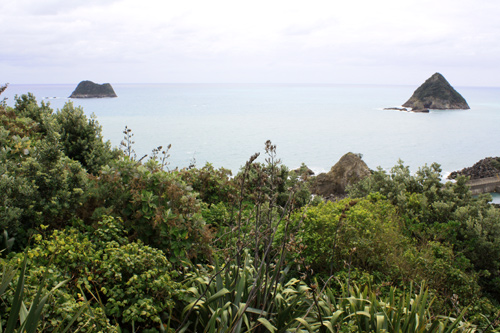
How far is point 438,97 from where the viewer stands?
71000 mm

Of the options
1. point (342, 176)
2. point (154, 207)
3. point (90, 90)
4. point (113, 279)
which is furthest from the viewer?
point (90, 90)

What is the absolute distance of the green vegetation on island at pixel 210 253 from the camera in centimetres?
258

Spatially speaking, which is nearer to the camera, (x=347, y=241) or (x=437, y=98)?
(x=347, y=241)

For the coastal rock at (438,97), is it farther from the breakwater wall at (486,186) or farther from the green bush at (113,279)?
the green bush at (113,279)

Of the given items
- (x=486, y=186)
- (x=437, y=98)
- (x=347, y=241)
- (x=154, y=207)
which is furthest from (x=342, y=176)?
(x=437, y=98)

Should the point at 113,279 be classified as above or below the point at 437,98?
below

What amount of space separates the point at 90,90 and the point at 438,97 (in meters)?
85.5

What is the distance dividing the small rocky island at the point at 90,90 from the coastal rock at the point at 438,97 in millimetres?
79842

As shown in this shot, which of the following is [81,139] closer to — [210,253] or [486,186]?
[210,253]

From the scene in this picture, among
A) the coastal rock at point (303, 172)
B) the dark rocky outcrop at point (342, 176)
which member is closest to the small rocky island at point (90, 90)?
the dark rocky outcrop at point (342, 176)

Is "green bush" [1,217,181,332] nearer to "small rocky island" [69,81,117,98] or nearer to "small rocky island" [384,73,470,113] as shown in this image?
"small rocky island" [384,73,470,113]

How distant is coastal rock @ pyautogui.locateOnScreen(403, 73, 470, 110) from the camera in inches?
2773

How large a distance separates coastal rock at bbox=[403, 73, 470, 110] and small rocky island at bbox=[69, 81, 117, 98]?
79.8 metres

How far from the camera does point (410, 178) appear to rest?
257 inches
